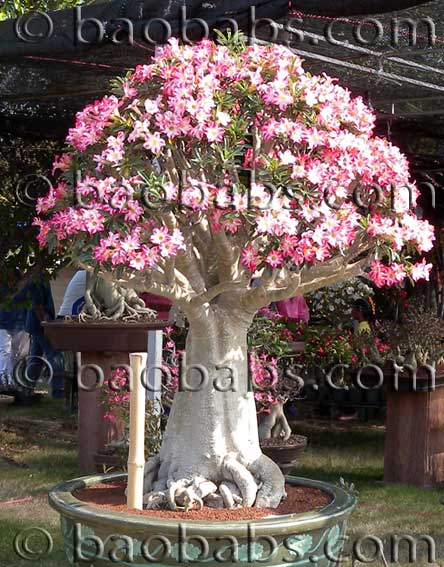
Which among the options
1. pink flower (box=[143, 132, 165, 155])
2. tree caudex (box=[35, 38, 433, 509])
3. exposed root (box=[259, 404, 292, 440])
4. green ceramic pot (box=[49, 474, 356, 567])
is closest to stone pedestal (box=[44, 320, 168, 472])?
exposed root (box=[259, 404, 292, 440])

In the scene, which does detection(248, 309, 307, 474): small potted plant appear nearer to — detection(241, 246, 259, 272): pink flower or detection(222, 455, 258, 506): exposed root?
detection(222, 455, 258, 506): exposed root

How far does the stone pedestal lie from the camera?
5.61 m

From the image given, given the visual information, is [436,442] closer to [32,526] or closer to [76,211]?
[32,526]

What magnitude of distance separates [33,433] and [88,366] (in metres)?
2.02

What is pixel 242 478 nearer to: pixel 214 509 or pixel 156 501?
pixel 214 509

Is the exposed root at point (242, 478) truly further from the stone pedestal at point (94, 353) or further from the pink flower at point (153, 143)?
the stone pedestal at point (94, 353)

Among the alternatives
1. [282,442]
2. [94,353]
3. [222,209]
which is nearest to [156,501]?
[222,209]

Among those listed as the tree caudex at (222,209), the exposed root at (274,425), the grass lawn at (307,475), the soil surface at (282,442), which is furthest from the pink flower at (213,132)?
the exposed root at (274,425)

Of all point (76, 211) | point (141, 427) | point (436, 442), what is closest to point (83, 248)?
point (76, 211)

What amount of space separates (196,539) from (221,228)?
3.10ft

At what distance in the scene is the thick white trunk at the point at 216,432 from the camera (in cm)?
306

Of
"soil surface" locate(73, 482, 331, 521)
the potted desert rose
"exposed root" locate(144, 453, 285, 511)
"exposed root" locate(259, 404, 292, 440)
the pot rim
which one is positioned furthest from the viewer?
"exposed root" locate(259, 404, 292, 440)

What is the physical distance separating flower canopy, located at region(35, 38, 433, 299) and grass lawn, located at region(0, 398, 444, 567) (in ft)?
5.79

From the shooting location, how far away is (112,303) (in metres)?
5.80
